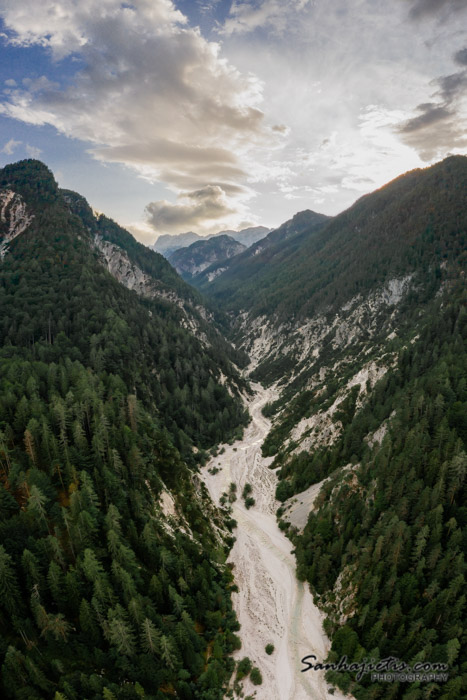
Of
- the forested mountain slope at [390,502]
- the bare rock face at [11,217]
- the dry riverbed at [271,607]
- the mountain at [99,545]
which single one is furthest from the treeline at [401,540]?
the bare rock face at [11,217]

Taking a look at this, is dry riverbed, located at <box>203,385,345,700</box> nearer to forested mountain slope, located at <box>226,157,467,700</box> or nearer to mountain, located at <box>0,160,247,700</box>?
forested mountain slope, located at <box>226,157,467,700</box>

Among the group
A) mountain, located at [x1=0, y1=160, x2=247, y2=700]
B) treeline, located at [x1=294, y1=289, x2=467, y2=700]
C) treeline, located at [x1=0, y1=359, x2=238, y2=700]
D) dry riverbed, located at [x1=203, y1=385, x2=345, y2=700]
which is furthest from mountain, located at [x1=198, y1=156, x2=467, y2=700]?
treeline, located at [x1=0, y1=359, x2=238, y2=700]

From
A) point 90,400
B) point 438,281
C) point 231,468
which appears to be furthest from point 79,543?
point 438,281

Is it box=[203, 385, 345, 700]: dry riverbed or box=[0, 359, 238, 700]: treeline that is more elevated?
box=[0, 359, 238, 700]: treeline

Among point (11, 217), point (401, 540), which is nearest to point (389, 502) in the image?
point (401, 540)

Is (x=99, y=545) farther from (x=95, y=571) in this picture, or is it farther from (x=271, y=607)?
(x=271, y=607)

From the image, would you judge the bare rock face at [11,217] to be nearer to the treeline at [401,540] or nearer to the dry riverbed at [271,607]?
the dry riverbed at [271,607]

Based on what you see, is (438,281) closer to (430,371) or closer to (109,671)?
(430,371)
